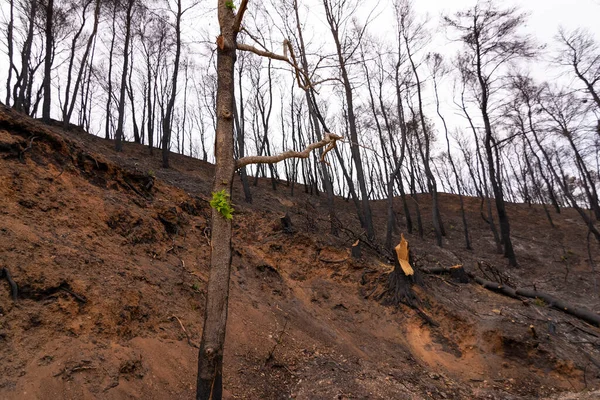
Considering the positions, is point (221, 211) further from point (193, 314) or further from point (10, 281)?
point (193, 314)

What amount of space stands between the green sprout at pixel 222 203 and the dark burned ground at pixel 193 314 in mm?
2291

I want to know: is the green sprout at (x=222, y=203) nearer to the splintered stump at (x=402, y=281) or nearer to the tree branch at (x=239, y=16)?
the tree branch at (x=239, y=16)

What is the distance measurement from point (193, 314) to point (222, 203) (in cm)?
327

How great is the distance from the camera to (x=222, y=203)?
273 centimetres

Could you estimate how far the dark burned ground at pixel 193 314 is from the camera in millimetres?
3639

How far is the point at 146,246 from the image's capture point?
20.6ft

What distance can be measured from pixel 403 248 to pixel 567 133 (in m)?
7.25

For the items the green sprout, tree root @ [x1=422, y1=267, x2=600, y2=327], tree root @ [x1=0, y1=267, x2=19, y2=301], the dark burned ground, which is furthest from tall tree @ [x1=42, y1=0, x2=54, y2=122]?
tree root @ [x1=422, y1=267, x2=600, y2=327]

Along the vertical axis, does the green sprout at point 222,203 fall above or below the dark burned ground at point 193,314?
above

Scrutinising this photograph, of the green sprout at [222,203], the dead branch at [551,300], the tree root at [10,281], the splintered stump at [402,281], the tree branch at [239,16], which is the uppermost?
the tree branch at [239,16]

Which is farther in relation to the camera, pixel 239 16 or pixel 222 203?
pixel 239 16

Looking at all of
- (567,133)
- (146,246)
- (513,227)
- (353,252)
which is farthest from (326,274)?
(513,227)

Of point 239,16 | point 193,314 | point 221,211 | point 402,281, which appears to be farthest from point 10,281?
point 402,281

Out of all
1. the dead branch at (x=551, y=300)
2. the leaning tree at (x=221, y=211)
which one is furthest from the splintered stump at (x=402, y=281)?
the leaning tree at (x=221, y=211)
